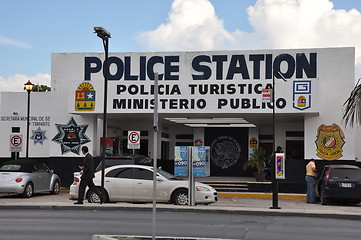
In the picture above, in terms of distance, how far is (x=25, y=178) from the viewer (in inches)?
925

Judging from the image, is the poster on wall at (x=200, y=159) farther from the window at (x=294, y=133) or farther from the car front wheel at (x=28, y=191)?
the window at (x=294, y=133)

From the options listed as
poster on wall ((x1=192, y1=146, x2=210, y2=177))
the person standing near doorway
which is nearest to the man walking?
poster on wall ((x1=192, y1=146, x2=210, y2=177))

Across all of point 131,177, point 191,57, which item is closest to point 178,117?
point 191,57

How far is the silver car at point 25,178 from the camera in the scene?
2306cm

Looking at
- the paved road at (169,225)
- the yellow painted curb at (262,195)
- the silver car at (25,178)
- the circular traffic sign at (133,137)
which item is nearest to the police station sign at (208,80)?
the circular traffic sign at (133,137)

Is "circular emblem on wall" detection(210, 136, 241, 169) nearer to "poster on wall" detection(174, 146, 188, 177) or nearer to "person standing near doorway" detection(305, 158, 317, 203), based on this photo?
"person standing near doorway" detection(305, 158, 317, 203)

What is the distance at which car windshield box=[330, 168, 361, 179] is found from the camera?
21.8m

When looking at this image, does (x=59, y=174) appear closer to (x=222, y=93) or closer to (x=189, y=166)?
(x=222, y=93)

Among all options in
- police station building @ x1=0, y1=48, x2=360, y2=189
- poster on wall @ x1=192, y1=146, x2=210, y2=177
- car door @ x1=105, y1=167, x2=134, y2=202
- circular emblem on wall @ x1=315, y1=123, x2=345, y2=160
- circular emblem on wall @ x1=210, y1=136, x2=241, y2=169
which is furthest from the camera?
circular emblem on wall @ x1=210, y1=136, x2=241, y2=169

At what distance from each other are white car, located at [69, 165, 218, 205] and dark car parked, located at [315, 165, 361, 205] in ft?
14.8

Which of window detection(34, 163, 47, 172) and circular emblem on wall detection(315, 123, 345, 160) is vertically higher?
circular emblem on wall detection(315, 123, 345, 160)

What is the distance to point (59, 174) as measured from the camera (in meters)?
28.8

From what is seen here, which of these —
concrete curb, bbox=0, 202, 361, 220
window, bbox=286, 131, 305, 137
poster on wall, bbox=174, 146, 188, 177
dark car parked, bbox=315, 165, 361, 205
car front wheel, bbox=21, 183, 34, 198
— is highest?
window, bbox=286, 131, 305, 137

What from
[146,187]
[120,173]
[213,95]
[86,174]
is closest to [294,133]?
[213,95]
